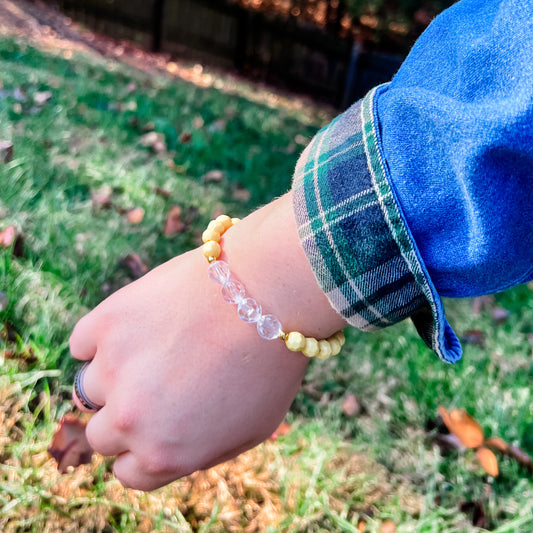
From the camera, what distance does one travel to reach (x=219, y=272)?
0.67m

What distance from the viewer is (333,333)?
2.44 feet

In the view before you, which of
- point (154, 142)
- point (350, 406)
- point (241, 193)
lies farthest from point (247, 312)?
point (154, 142)

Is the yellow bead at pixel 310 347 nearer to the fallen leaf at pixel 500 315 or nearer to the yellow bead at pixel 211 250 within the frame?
the yellow bead at pixel 211 250

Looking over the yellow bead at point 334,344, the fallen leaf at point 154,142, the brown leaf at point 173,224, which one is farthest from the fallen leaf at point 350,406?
the fallen leaf at point 154,142

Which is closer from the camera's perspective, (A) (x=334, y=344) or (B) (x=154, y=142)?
(A) (x=334, y=344)

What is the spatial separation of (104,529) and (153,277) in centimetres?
46

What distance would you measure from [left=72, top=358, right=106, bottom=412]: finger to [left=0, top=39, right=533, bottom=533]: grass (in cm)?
25

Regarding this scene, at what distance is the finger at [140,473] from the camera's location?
2.09ft

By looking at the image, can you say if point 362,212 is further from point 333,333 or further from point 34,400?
point 34,400

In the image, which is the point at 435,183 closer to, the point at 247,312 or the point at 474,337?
the point at 247,312

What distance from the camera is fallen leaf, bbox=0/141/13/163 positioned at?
1.55 metres

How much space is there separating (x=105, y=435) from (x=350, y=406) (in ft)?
2.56

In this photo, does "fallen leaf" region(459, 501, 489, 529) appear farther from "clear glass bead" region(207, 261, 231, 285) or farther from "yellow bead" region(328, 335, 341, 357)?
"clear glass bead" region(207, 261, 231, 285)

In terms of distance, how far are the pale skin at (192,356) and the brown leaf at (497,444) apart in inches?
29.8
